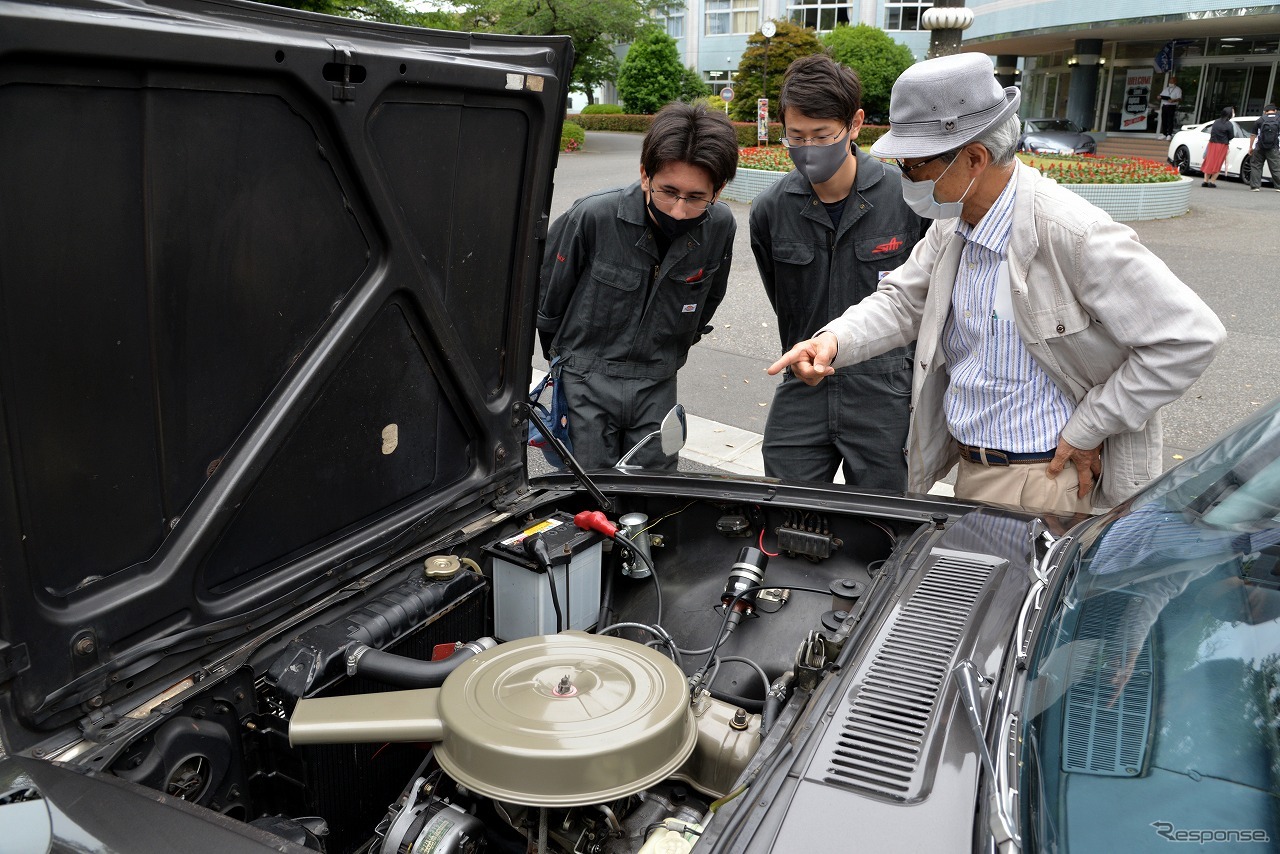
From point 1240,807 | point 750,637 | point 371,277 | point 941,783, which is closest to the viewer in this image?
point 1240,807

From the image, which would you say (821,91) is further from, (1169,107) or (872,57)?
(872,57)

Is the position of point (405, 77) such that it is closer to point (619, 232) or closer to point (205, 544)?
point (205, 544)

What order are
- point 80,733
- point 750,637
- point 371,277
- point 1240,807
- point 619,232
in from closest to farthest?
point 1240,807 < point 80,733 < point 371,277 < point 750,637 < point 619,232

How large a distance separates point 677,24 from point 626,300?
49.0 m

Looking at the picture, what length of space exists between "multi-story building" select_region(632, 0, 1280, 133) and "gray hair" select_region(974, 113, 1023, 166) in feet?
79.0

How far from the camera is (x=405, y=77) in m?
1.80

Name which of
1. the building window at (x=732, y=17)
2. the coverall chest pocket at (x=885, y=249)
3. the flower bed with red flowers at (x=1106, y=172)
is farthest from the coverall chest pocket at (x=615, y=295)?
the building window at (x=732, y=17)

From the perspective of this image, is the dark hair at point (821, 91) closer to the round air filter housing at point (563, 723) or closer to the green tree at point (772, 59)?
Result: the round air filter housing at point (563, 723)

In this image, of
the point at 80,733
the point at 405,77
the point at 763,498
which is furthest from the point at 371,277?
the point at 763,498

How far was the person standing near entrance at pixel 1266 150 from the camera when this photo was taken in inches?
691

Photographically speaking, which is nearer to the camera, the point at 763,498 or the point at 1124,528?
the point at 1124,528

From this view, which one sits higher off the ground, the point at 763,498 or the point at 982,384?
the point at 982,384

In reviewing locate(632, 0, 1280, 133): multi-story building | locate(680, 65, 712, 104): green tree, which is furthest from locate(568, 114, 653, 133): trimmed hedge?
locate(632, 0, 1280, 133): multi-story building

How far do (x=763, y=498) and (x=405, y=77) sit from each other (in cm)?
141
